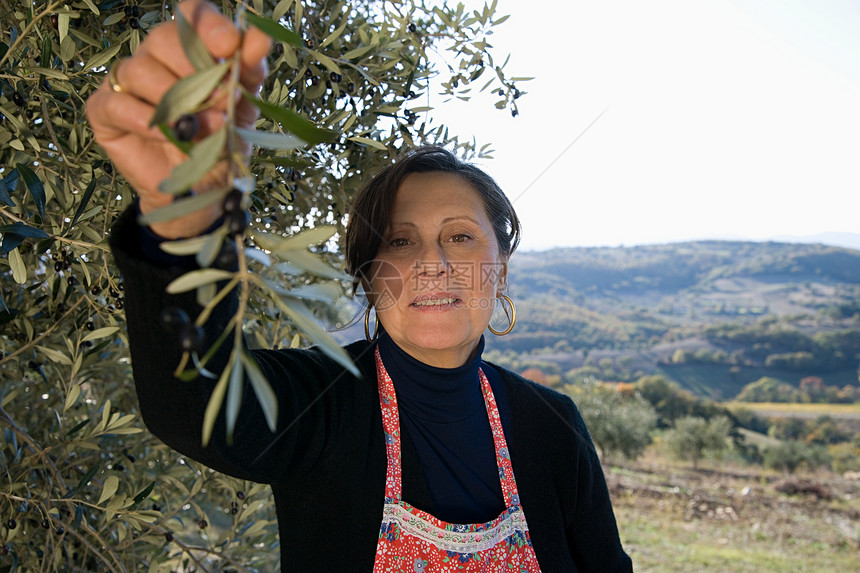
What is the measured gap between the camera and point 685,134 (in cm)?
2570

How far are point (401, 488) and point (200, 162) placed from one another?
100cm

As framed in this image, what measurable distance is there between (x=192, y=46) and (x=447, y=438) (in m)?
1.07

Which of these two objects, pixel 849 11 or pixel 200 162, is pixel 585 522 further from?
pixel 849 11

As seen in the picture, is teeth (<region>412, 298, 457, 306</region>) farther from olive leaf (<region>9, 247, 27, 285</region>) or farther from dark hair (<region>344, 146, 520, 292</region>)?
olive leaf (<region>9, 247, 27, 285</region>)

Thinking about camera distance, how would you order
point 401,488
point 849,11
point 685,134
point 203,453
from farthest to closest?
point 849,11
point 685,134
point 401,488
point 203,453

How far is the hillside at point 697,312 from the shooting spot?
63.7ft

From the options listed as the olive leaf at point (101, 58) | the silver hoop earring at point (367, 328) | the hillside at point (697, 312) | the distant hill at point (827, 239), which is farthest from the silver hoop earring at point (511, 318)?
the distant hill at point (827, 239)

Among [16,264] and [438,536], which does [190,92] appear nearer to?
[16,264]

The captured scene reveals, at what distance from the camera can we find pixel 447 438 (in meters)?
1.35

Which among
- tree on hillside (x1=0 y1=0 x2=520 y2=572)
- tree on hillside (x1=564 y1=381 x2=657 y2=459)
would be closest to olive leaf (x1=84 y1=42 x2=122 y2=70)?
tree on hillside (x1=0 y1=0 x2=520 y2=572)

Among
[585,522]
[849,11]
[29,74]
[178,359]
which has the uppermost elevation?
[849,11]

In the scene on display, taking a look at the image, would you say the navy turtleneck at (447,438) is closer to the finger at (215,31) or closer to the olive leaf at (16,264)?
the olive leaf at (16,264)

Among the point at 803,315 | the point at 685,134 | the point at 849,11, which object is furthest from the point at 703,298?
the point at 849,11

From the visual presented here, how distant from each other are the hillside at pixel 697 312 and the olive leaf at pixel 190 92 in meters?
16.8
